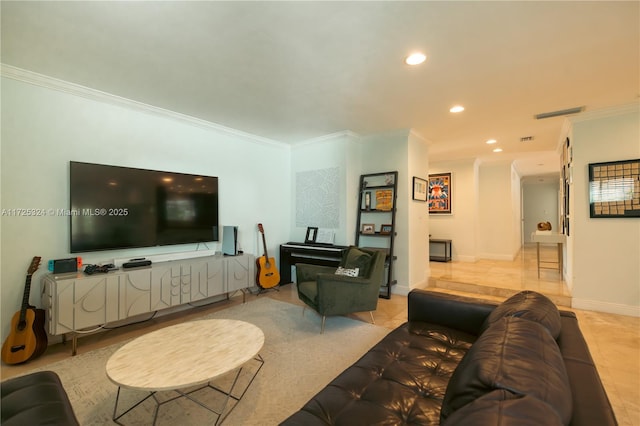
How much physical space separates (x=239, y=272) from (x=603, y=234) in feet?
15.4

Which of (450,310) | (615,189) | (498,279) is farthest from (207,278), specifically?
(615,189)

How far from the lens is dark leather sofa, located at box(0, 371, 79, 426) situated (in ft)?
3.68

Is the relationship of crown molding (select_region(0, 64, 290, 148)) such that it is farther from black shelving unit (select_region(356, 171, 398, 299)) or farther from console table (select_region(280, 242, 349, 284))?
black shelving unit (select_region(356, 171, 398, 299))

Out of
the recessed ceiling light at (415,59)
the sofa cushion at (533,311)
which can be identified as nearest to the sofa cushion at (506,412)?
the sofa cushion at (533,311)

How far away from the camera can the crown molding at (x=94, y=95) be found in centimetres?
257

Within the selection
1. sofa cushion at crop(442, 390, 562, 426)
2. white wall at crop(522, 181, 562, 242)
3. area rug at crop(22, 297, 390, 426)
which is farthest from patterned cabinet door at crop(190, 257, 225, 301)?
white wall at crop(522, 181, 562, 242)

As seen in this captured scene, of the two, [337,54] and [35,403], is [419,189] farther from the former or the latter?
[35,403]

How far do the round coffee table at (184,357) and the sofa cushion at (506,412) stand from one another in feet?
4.21

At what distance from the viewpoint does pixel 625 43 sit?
7.14 feet

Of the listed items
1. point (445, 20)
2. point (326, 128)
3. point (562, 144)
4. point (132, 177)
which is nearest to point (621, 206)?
point (562, 144)

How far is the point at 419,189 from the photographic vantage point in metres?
4.74

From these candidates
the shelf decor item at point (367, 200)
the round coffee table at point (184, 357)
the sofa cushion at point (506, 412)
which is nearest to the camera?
the sofa cushion at point (506, 412)

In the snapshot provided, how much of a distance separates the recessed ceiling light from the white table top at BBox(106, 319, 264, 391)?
8.20ft

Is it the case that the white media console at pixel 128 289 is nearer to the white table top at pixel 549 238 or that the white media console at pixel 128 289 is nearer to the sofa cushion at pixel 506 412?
the sofa cushion at pixel 506 412
